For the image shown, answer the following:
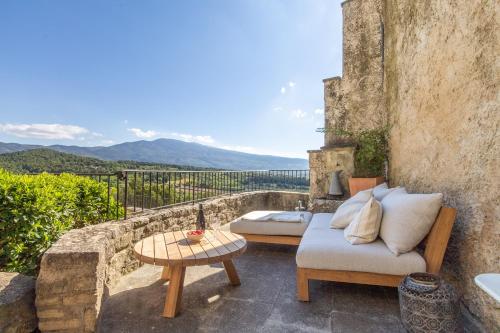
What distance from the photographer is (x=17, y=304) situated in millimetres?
1325

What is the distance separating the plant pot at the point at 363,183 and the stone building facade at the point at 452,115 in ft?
0.91

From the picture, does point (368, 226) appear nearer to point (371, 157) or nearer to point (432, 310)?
point (432, 310)

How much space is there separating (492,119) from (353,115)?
3.50 m

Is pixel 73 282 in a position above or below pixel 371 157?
below

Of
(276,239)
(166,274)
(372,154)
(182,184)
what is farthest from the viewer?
(372,154)

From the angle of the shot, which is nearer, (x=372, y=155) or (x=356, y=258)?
(x=356, y=258)

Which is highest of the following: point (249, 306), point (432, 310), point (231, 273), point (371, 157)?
point (371, 157)

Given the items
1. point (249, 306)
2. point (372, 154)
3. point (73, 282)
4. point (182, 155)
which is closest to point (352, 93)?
point (372, 154)

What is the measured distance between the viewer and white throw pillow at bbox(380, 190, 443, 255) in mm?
1733

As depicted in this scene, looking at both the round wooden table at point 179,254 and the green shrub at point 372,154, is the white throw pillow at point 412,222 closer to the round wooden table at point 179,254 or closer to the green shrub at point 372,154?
the round wooden table at point 179,254

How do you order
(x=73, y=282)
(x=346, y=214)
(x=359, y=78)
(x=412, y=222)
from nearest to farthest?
(x=73, y=282)
(x=412, y=222)
(x=346, y=214)
(x=359, y=78)

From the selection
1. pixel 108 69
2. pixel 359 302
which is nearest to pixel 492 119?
pixel 359 302

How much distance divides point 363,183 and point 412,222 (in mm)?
2260

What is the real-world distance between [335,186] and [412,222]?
271cm
